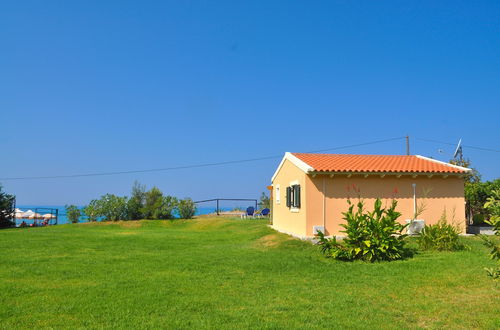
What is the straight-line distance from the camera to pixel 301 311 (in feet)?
21.1

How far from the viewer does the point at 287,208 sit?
18.2 meters

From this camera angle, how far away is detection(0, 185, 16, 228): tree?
29.0 m

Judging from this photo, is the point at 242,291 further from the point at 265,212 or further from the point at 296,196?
the point at 265,212

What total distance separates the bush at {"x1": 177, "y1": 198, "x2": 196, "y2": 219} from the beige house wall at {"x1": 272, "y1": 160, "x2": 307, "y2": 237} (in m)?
10.1

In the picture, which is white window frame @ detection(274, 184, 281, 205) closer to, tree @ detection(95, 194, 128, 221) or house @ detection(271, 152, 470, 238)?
house @ detection(271, 152, 470, 238)

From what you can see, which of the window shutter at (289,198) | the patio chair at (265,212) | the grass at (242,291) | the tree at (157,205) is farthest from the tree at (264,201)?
the grass at (242,291)

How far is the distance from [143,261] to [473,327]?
8265 millimetres

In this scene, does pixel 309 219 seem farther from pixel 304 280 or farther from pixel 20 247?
pixel 20 247

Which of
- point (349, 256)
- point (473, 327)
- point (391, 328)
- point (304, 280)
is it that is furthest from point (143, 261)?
point (473, 327)

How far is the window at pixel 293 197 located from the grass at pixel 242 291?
3137 mm

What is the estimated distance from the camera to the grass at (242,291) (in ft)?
19.6

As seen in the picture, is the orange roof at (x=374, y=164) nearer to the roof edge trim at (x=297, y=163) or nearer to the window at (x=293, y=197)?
the roof edge trim at (x=297, y=163)

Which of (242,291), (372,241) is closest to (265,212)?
(372,241)

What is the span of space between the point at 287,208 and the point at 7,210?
21.5m
